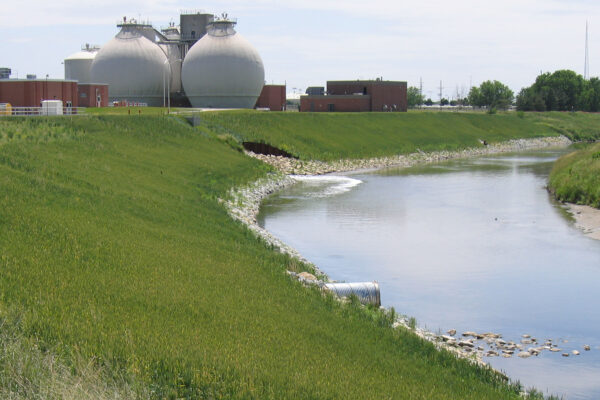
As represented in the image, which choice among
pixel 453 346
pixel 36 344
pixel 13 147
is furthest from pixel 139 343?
pixel 13 147

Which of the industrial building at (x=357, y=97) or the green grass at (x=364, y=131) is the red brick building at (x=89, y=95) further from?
the industrial building at (x=357, y=97)

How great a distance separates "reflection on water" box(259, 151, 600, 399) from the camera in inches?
678

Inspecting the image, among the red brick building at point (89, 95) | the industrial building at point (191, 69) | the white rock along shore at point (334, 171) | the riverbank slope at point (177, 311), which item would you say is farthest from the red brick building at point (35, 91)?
the riverbank slope at point (177, 311)

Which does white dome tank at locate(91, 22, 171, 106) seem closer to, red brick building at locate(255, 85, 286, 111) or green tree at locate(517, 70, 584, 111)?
red brick building at locate(255, 85, 286, 111)

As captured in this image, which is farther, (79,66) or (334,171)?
(79,66)

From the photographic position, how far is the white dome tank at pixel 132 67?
81.2 meters

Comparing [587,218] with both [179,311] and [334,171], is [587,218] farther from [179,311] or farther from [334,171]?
[334,171]

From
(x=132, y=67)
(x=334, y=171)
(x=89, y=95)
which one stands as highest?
(x=132, y=67)

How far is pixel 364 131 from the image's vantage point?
7331 centimetres

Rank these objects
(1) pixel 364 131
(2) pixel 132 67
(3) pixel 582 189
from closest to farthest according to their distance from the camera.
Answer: (3) pixel 582 189
(1) pixel 364 131
(2) pixel 132 67

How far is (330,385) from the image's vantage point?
10.3 meters

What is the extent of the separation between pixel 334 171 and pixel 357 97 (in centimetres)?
3682

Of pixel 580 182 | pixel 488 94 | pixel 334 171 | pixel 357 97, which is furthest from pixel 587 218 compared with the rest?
pixel 488 94

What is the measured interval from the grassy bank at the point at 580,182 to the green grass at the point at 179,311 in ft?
69.4
